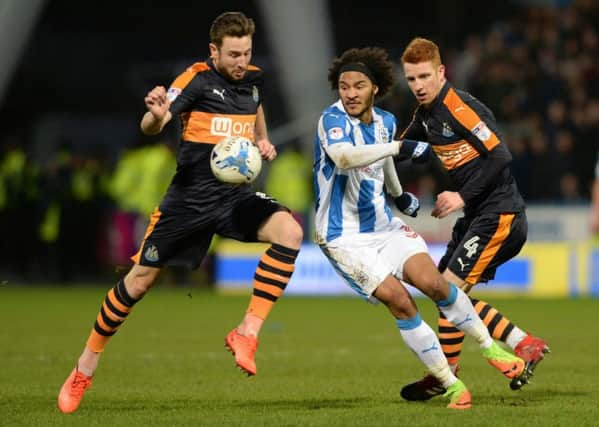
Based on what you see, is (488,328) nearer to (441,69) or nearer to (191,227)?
(441,69)

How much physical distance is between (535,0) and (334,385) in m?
14.5

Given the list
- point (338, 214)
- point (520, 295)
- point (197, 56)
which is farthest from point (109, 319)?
point (197, 56)

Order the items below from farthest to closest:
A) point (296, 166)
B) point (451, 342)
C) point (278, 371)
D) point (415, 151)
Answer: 1. point (296, 166)
2. point (278, 371)
3. point (451, 342)
4. point (415, 151)

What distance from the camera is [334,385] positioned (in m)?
8.90

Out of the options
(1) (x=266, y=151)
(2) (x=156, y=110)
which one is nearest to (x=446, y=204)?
(1) (x=266, y=151)

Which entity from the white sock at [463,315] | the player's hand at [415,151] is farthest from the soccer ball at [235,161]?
the white sock at [463,315]

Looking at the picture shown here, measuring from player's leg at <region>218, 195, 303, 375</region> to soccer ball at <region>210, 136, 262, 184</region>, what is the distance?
23 cm

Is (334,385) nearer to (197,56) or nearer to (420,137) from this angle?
(420,137)

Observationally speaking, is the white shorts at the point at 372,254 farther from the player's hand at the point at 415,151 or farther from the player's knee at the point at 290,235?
the player's hand at the point at 415,151

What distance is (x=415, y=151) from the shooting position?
289 inches

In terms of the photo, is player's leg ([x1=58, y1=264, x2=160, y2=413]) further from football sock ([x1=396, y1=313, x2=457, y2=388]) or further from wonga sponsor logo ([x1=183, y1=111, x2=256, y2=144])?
football sock ([x1=396, y1=313, x2=457, y2=388])

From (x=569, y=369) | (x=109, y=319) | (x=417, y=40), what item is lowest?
(x=569, y=369)

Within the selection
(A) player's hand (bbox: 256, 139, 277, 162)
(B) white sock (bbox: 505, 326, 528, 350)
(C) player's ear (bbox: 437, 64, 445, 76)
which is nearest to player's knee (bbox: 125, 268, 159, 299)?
(A) player's hand (bbox: 256, 139, 277, 162)

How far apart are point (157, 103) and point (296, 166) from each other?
12892mm
